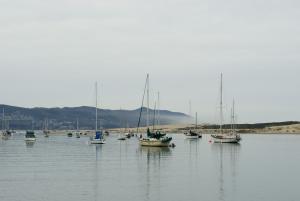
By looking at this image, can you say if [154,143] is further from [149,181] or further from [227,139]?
[149,181]

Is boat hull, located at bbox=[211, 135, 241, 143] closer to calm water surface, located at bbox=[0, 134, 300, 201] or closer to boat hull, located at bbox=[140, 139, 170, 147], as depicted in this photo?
boat hull, located at bbox=[140, 139, 170, 147]

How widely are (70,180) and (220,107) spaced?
95265 mm

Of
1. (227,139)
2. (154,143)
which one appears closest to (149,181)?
(154,143)

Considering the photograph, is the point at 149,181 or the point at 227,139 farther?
the point at 227,139

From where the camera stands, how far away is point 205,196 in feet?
138

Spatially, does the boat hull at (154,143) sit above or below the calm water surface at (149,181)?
above

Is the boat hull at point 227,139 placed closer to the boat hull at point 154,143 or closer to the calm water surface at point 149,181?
the boat hull at point 154,143

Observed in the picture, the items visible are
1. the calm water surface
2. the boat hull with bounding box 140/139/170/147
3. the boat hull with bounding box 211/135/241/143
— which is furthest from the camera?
the boat hull with bounding box 211/135/241/143

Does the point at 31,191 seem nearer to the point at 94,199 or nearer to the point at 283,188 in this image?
the point at 94,199

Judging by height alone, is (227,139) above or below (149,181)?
above

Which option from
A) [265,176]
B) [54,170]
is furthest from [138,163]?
[265,176]

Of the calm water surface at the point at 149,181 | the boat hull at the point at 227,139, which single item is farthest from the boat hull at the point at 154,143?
the calm water surface at the point at 149,181

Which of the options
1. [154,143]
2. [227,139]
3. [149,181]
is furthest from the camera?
[227,139]

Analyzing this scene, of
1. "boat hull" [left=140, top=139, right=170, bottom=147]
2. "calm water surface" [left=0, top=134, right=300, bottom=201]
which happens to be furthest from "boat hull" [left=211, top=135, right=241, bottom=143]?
"calm water surface" [left=0, top=134, right=300, bottom=201]
